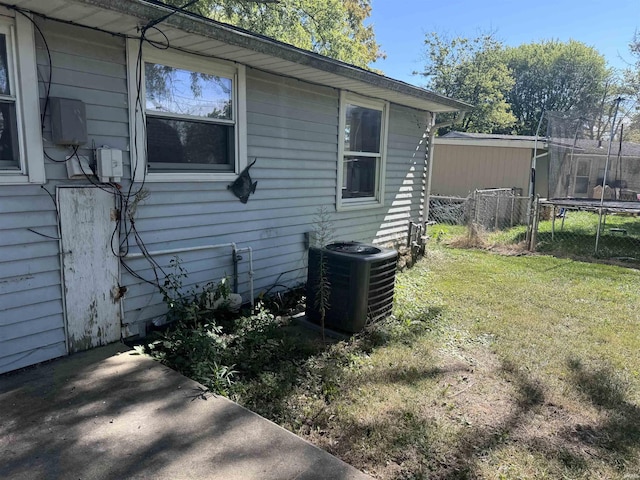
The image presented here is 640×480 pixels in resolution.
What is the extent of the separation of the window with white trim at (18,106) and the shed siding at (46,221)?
0.07m

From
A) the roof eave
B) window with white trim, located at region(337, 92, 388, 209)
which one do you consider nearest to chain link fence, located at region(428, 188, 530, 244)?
window with white trim, located at region(337, 92, 388, 209)

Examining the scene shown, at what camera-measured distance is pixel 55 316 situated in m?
3.20

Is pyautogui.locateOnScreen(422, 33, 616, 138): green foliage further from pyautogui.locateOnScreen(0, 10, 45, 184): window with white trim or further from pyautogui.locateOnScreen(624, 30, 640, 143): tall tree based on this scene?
pyautogui.locateOnScreen(0, 10, 45, 184): window with white trim

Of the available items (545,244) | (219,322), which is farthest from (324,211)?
(545,244)

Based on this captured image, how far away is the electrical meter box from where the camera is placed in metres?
2.98

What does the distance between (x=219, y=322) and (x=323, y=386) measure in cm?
148

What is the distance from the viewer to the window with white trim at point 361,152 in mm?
5887

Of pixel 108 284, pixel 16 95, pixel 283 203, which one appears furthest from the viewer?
pixel 283 203

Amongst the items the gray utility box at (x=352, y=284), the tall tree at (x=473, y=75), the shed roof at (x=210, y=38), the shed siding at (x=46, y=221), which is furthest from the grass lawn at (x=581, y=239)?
the tall tree at (x=473, y=75)

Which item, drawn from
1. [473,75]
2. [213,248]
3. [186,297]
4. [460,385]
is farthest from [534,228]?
[473,75]

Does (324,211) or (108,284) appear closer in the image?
(108,284)

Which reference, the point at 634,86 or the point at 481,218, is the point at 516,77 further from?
the point at 481,218

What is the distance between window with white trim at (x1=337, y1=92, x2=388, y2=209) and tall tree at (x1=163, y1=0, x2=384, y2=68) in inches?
381

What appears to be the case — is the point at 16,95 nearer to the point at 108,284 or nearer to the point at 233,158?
the point at 108,284
